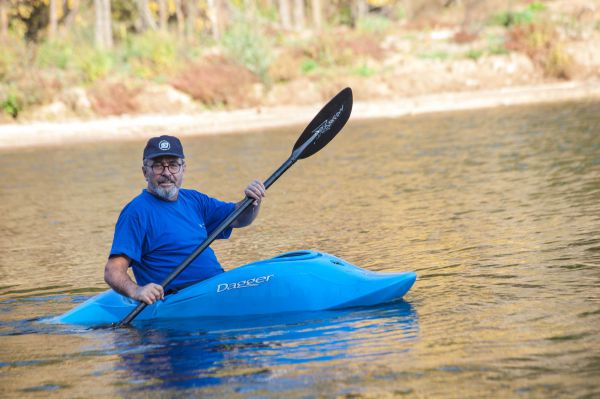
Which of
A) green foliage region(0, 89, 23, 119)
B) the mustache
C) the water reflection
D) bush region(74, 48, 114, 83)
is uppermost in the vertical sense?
bush region(74, 48, 114, 83)

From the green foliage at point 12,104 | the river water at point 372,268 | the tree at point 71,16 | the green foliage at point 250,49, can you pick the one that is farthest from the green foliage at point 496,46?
the tree at point 71,16

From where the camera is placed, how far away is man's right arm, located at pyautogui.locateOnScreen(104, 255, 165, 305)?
5.56 meters

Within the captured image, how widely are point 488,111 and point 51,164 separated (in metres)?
8.77

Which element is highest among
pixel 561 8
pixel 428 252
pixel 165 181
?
pixel 561 8

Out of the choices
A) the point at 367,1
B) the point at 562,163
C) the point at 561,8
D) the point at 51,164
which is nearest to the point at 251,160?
the point at 51,164

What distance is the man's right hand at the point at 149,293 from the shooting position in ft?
18.2

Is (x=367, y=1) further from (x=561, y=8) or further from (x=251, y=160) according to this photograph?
(x=251, y=160)

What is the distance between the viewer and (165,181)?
5.71m

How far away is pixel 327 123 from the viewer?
701 centimetres

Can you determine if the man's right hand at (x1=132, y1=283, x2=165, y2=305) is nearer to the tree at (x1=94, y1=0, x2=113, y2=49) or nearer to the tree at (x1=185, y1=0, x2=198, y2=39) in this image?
the tree at (x1=185, y1=0, x2=198, y2=39)

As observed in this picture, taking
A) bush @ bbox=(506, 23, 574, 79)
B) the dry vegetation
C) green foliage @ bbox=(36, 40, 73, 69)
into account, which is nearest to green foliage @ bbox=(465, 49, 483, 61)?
the dry vegetation

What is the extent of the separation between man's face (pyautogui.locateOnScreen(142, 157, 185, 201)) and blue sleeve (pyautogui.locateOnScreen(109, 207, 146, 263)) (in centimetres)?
20

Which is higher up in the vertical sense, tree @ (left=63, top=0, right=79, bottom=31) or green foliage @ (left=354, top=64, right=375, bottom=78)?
tree @ (left=63, top=0, right=79, bottom=31)

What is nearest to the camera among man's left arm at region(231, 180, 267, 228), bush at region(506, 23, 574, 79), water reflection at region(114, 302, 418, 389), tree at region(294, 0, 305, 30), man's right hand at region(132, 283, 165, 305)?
water reflection at region(114, 302, 418, 389)
